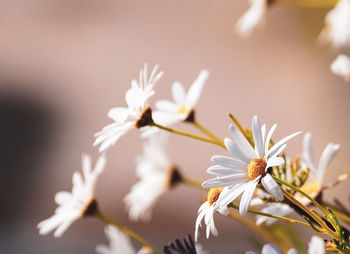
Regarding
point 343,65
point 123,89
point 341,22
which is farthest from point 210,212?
point 123,89

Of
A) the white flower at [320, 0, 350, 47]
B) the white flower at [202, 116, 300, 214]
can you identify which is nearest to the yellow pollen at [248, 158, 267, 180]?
the white flower at [202, 116, 300, 214]

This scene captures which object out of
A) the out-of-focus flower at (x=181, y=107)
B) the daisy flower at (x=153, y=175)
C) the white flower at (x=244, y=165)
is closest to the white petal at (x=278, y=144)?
the white flower at (x=244, y=165)

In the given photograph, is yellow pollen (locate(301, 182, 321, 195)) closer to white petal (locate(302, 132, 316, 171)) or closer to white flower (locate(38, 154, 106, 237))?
white petal (locate(302, 132, 316, 171))

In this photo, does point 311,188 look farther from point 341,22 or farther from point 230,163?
point 341,22

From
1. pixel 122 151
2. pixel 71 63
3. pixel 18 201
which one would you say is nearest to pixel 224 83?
pixel 122 151

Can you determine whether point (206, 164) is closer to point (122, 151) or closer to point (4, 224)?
point (122, 151)

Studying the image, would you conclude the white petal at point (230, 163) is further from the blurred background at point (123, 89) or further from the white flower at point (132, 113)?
the blurred background at point (123, 89)
